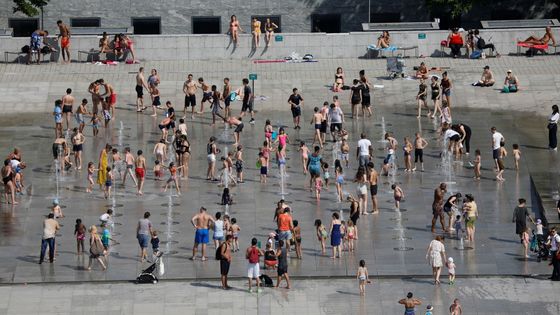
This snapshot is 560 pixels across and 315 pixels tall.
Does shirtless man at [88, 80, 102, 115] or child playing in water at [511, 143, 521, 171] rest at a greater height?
shirtless man at [88, 80, 102, 115]

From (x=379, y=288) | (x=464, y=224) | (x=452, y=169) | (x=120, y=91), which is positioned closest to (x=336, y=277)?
(x=379, y=288)

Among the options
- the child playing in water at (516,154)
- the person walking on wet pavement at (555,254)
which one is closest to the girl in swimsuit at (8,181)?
the child playing in water at (516,154)

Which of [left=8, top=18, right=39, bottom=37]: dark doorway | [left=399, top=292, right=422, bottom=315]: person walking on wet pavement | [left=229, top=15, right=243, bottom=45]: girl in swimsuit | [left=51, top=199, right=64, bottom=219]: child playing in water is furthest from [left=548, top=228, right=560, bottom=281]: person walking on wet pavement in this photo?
[left=8, top=18, right=39, bottom=37]: dark doorway

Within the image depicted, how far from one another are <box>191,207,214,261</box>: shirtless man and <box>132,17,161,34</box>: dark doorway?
26.1 meters

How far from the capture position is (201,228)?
5869 cm

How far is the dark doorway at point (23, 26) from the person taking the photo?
83938 mm

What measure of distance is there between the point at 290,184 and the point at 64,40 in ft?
48.7

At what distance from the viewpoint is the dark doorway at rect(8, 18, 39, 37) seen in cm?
8394

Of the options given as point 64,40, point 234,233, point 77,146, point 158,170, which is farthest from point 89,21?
point 234,233

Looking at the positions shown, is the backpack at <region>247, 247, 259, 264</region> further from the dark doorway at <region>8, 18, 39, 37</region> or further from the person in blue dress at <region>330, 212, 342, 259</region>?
the dark doorway at <region>8, 18, 39, 37</region>

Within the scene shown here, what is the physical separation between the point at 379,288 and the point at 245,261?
4010 millimetres

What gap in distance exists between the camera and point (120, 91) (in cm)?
7400

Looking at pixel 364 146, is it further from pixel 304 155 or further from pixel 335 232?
pixel 335 232

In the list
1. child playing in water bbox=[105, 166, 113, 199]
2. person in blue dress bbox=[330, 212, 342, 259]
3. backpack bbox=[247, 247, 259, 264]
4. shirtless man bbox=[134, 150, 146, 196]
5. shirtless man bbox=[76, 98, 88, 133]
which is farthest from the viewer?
shirtless man bbox=[76, 98, 88, 133]
